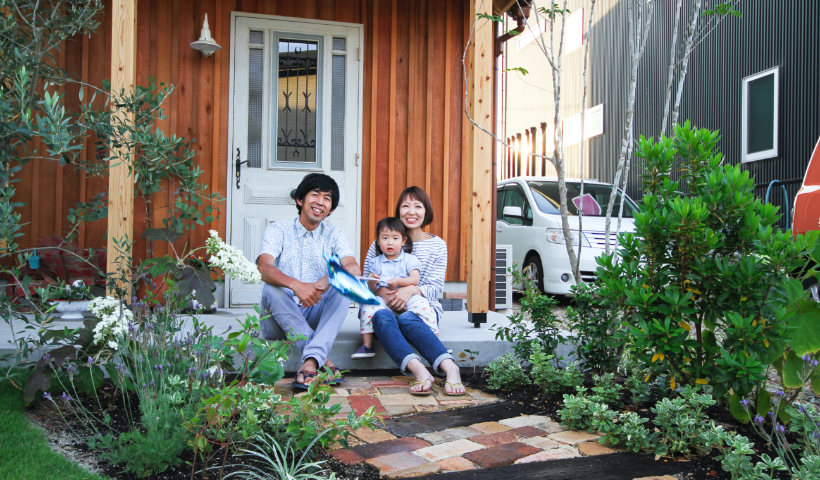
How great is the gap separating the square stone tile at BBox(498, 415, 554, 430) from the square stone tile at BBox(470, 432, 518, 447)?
0.45 feet

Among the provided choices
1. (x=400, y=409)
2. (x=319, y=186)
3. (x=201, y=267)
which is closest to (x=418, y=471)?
(x=400, y=409)

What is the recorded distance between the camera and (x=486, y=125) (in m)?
4.18

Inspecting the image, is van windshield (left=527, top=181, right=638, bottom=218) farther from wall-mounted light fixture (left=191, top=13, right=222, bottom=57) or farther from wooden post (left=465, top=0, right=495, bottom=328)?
wall-mounted light fixture (left=191, top=13, right=222, bottom=57)

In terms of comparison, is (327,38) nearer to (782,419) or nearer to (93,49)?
(93,49)

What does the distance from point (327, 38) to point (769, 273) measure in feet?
13.3

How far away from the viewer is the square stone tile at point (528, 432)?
254cm

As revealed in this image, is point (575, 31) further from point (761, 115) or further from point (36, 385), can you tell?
point (36, 385)

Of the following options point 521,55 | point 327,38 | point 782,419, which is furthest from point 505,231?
point 521,55

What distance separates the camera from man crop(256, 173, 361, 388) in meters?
3.34

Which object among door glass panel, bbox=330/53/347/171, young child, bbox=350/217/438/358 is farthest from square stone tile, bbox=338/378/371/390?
door glass panel, bbox=330/53/347/171

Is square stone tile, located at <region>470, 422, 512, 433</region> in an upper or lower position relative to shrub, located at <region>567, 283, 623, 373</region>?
lower

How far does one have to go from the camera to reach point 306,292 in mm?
3338

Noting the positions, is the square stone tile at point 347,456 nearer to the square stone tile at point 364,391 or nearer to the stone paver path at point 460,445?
the stone paver path at point 460,445

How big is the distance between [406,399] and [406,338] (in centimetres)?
46
